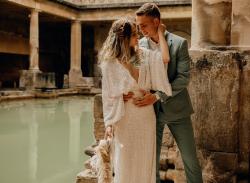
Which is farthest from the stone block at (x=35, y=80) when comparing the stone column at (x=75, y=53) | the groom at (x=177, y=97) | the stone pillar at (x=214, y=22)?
the groom at (x=177, y=97)

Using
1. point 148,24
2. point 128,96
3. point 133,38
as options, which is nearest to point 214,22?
point 148,24

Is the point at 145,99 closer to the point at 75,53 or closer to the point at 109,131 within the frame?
the point at 109,131

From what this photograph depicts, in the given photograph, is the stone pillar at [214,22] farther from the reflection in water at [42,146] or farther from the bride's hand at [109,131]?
the reflection in water at [42,146]

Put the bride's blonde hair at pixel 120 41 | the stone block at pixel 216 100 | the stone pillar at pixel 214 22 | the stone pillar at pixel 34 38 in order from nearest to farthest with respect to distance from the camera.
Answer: the bride's blonde hair at pixel 120 41 → the stone block at pixel 216 100 → the stone pillar at pixel 214 22 → the stone pillar at pixel 34 38

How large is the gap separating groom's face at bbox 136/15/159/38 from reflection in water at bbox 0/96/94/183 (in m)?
2.39

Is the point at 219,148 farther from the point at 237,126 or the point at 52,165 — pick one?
the point at 52,165

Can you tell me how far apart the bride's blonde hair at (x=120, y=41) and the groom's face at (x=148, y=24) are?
0.55 ft

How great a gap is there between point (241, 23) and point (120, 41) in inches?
50.6

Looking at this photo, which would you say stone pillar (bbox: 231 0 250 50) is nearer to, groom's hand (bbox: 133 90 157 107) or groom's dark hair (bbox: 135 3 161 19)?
groom's dark hair (bbox: 135 3 161 19)

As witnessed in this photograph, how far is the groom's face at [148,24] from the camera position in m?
2.62

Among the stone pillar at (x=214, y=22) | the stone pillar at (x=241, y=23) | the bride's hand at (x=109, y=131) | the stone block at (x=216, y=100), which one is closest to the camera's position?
the bride's hand at (x=109, y=131)

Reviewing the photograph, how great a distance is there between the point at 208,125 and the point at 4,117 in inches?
303

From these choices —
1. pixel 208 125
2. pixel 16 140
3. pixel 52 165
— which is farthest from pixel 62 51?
pixel 208 125

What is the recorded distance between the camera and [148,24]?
2.64m
